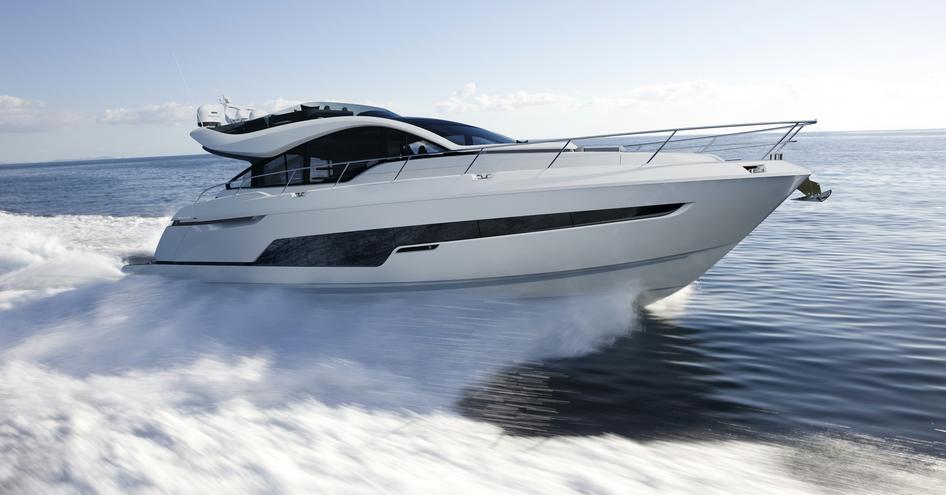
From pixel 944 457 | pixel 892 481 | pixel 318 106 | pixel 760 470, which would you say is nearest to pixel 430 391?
pixel 760 470

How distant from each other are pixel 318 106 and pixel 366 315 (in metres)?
2.63

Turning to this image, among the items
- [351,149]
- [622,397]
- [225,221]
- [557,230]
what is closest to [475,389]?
[622,397]

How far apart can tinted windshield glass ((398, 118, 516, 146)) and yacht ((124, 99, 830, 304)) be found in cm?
2

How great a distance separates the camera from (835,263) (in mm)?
8188

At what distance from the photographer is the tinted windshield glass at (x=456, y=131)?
648 cm

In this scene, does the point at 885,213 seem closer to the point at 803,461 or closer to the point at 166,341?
the point at 803,461

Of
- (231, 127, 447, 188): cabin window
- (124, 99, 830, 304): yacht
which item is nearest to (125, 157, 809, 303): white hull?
(124, 99, 830, 304): yacht

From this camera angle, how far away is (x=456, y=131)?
21.6 ft

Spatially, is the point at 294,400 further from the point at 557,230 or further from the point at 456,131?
the point at 456,131

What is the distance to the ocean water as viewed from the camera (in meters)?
3.21

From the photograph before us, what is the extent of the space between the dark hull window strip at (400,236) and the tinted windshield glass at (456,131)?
1.44 meters

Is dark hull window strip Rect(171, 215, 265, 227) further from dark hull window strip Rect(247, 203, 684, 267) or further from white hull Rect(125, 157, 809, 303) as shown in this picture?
dark hull window strip Rect(247, 203, 684, 267)

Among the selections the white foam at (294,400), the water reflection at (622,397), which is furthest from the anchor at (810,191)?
the white foam at (294,400)

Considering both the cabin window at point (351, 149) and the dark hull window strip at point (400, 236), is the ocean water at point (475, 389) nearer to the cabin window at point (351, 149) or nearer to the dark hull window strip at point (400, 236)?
the dark hull window strip at point (400, 236)
